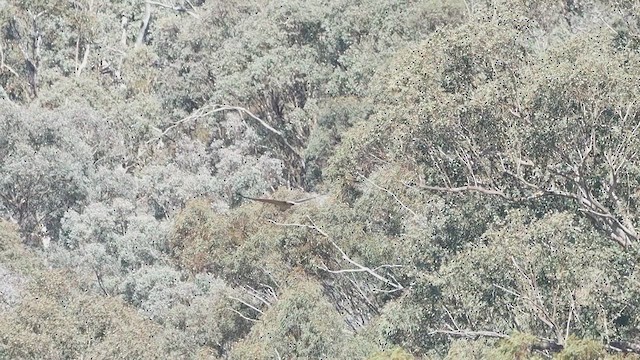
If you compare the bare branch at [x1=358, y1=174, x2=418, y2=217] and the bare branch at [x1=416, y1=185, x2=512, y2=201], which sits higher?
the bare branch at [x1=416, y1=185, x2=512, y2=201]

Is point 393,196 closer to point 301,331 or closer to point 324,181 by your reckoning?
point 301,331

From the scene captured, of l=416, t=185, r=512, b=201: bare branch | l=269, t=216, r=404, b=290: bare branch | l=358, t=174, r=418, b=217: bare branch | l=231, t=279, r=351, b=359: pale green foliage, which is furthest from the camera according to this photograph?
l=269, t=216, r=404, b=290: bare branch

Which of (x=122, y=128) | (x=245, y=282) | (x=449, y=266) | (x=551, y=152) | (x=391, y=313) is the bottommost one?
(x=122, y=128)

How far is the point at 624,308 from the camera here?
17.5 meters

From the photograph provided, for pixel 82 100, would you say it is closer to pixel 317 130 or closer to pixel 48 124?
pixel 48 124

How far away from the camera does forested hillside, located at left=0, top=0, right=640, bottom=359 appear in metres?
18.7

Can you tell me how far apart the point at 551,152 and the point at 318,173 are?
64.9 ft

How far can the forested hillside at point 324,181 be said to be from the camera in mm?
18688

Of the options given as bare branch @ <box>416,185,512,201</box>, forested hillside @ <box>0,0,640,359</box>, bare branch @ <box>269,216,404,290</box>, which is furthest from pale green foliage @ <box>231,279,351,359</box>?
bare branch @ <box>416,185,512,201</box>

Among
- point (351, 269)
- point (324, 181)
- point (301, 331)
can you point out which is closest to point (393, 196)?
point (351, 269)

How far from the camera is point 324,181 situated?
3409cm

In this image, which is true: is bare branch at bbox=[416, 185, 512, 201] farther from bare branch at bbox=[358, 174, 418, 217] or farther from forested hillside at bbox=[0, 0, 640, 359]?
bare branch at bbox=[358, 174, 418, 217]

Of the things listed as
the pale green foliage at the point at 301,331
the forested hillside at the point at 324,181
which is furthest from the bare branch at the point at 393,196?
the pale green foliage at the point at 301,331

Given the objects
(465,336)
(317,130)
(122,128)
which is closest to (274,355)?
(465,336)
